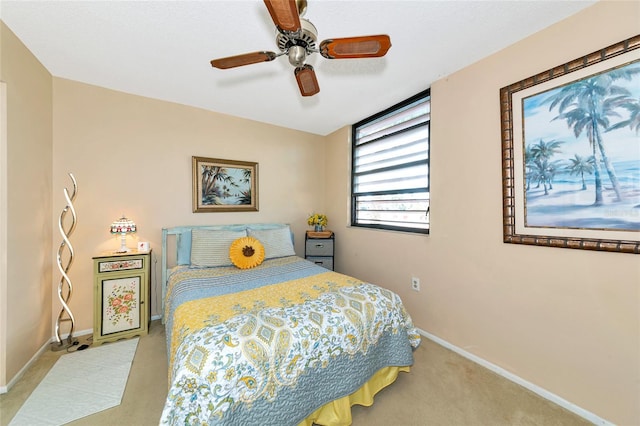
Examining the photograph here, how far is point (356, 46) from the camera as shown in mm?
1242

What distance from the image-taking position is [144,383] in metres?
1.77

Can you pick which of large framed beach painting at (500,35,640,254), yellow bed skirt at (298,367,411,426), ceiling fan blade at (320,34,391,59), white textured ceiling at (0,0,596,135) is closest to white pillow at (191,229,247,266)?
white textured ceiling at (0,0,596,135)

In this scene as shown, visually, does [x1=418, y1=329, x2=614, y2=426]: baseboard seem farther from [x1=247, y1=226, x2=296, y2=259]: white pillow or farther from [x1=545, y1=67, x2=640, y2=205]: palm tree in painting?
[x1=247, y1=226, x2=296, y2=259]: white pillow

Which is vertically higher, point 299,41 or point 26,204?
point 299,41

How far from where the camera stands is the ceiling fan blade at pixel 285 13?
0.94 meters

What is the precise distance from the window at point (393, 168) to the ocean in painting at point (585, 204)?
94 centimetres

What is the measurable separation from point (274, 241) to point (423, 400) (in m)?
2.07

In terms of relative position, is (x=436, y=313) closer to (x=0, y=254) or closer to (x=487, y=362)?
(x=487, y=362)

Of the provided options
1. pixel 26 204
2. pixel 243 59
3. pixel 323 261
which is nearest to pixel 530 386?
pixel 323 261

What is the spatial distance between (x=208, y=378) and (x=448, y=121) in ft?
8.62

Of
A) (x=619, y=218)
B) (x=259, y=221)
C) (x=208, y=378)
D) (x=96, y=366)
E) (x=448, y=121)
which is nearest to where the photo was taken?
(x=208, y=378)

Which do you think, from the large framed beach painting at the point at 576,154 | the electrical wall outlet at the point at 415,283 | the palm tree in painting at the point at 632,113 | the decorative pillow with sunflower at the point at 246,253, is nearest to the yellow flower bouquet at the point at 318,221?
the decorative pillow with sunflower at the point at 246,253

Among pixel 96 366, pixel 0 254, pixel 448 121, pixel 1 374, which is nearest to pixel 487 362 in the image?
pixel 448 121

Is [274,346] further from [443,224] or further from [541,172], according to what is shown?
[541,172]
